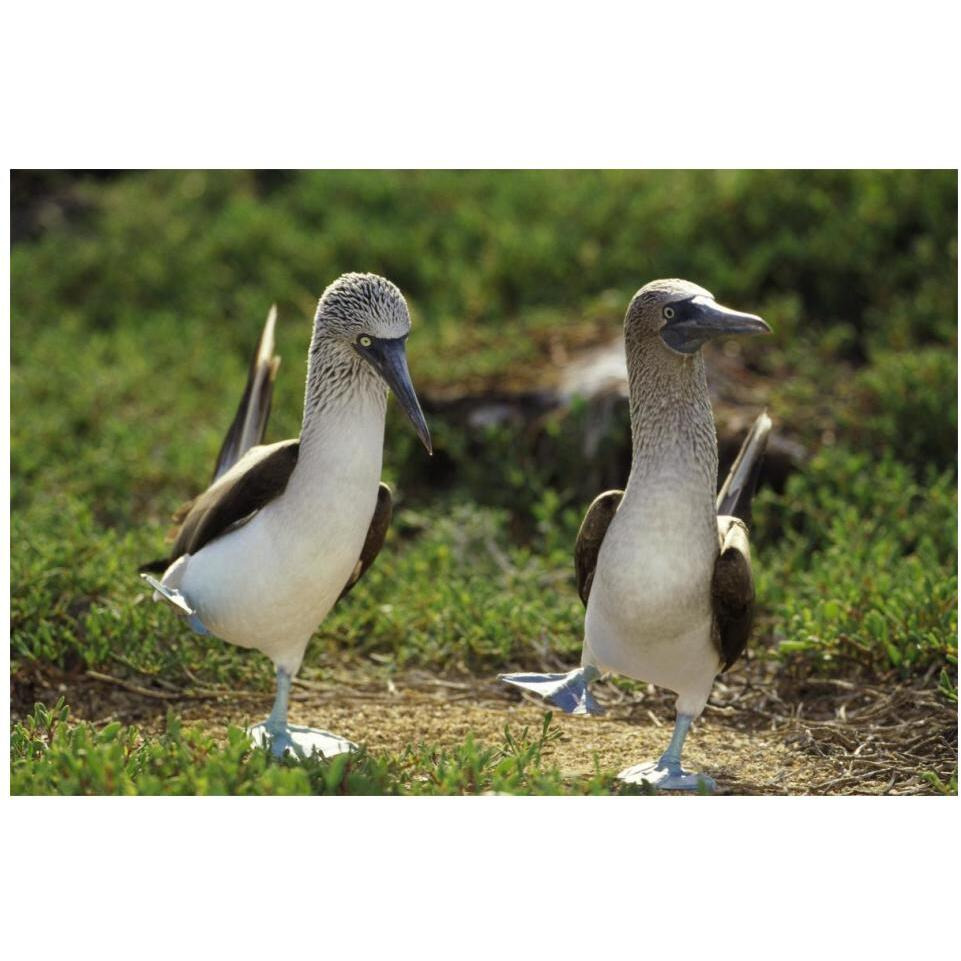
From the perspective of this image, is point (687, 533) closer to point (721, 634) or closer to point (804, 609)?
point (721, 634)

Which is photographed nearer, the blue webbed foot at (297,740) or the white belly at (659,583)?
the white belly at (659,583)

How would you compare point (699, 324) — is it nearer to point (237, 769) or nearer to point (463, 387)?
point (237, 769)

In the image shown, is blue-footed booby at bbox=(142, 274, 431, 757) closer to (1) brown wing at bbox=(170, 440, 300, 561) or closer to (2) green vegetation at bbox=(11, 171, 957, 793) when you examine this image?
(1) brown wing at bbox=(170, 440, 300, 561)

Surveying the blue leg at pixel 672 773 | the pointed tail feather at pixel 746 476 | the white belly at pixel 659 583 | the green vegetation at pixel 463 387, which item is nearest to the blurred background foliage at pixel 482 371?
the green vegetation at pixel 463 387

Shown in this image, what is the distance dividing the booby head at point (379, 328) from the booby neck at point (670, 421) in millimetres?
631

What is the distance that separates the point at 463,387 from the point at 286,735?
10.0ft

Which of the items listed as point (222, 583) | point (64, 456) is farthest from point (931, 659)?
point (64, 456)

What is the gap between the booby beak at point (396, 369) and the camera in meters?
3.74

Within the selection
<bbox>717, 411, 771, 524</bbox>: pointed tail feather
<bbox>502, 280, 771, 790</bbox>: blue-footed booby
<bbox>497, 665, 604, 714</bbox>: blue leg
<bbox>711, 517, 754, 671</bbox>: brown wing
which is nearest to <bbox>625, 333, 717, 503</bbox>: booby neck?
<bbox>502, 280, 771, 790</bbox>: blue-footed booby

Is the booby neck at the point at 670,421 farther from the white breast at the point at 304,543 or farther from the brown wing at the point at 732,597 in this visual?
the white breast at the point at 304,543

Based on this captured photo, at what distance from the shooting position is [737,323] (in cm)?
351

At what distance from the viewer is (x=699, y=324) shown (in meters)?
3.59

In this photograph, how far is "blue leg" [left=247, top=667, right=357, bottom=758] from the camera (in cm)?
392

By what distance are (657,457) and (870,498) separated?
8.19 feet
